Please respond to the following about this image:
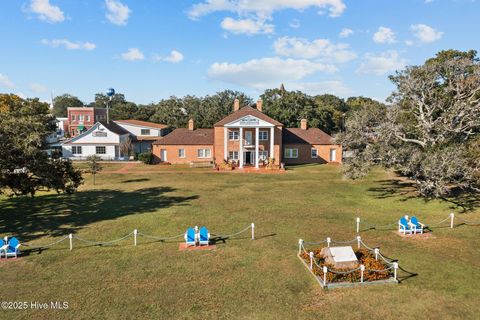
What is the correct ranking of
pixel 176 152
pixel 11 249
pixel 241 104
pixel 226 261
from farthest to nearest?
pixel 241 104, pixel 176 152, pixel 11 249, pixel 226 261

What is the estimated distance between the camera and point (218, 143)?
1982 inches

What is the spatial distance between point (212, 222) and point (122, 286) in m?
8.89

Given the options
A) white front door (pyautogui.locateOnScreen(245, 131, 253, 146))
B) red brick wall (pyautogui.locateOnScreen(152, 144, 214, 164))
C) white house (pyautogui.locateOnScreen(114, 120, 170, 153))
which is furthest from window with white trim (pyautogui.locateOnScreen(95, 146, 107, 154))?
white front door (pyautogui.locateOnScreen(245, 131, 253, 146))

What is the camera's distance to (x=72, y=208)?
25750mm

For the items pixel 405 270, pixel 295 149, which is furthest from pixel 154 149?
pixel 405 270

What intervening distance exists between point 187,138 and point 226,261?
135 feet

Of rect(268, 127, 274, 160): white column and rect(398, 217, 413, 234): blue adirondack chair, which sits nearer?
rect(398, 217, 413, 234): blue adirondack chair

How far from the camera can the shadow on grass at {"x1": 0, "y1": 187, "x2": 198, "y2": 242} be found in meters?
20.8

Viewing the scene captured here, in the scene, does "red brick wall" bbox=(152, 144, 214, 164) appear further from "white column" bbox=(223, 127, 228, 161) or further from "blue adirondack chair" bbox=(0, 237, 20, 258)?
"blue adirondack chair" bbox=(0, 237, 20, 258)

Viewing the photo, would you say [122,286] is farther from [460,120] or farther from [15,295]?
[460,120]

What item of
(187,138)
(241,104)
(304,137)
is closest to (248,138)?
(304,137)

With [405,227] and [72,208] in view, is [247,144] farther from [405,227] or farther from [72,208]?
[405,227]

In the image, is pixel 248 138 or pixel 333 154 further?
pixel 333 154

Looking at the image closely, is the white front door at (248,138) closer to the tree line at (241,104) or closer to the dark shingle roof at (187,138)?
the dark shingle roof at (187,138)
